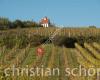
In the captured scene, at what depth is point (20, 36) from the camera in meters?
39.6

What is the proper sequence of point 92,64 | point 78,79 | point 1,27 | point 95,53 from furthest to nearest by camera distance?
point 1,27
point 95,53
point 92,64
point 78,79

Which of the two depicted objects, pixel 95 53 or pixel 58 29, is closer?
pixel 95 53

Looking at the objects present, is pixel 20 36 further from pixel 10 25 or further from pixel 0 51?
pixel 10 25

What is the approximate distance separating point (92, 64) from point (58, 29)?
29.3 m

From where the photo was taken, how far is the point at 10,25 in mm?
57688

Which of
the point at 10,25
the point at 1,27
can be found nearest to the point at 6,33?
the point at 1,27

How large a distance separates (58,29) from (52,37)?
4.87 m

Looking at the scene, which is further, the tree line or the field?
the tree line

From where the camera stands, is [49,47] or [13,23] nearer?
[49,47]

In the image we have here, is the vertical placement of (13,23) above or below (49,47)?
above

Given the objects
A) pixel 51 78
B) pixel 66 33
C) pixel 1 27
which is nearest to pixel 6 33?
pixel 66 33

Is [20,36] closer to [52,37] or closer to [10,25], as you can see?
[52,37]

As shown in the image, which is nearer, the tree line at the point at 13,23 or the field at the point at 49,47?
the field at the point at 49,47

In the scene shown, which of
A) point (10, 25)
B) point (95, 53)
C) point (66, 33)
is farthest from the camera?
point (10, 25)
